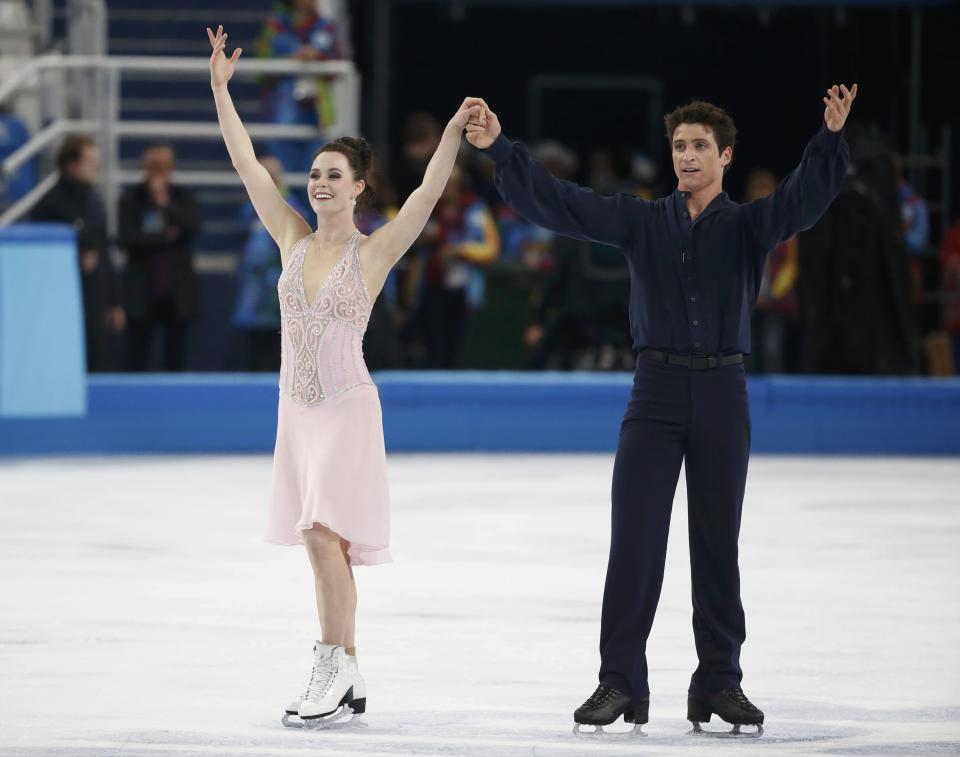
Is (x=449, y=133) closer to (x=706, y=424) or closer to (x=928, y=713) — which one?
(x=706, y=424)

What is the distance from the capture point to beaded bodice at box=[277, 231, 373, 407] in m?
5.88

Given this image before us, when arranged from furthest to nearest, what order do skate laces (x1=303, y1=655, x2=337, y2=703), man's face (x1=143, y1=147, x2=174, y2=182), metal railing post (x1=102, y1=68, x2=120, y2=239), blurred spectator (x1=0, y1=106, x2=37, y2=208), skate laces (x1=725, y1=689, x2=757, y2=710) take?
blurred spectator (x1=0, y1=106, x2=37, y2=208)
metal railing post (x1=102, y1=68, x2=120, y2=239)
man's face (x1=143, y1=147, x2=174, y2=182)
skate laces (x1=303, y1=655, x2=337, y2=703)
skate laces (x1=725, y1=689, x2=757, y2=710)

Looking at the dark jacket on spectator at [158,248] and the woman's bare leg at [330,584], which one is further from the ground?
the dark jacket on spectator at [158,248]

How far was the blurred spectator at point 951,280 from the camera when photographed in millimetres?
15742

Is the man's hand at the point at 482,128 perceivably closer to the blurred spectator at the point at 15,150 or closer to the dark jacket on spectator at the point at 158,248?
the dark jacket on spectator at the point at 158,248

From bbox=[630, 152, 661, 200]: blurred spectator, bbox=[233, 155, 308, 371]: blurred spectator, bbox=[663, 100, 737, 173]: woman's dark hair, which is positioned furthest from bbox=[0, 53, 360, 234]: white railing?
bbox=[663, 100, 737, 173]: woman's dark hair

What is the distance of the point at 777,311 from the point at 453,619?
723 centimetres

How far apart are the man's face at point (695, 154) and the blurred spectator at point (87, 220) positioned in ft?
26.1

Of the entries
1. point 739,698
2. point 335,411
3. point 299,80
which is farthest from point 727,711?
point 299,80

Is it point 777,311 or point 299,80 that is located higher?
point 299,80

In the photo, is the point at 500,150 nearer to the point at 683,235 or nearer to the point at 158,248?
the point at 683,235

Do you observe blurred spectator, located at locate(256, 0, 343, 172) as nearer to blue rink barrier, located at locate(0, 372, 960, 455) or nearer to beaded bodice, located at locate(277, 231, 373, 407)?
blue rink barrier, located at locate(0, 372, 960, 455)

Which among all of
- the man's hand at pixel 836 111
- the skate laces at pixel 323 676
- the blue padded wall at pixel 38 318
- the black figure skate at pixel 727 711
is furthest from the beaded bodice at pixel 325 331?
the blue padded wall at pixel 38 318

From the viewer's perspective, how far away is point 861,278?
13.7 m
